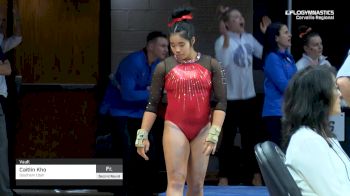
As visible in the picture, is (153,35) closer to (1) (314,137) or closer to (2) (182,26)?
(2) (182,26)

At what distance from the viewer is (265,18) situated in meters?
10.6

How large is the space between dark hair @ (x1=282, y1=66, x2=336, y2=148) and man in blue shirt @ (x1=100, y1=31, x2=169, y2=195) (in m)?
5.45

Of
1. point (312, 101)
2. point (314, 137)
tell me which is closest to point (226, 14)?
point (312, 101)

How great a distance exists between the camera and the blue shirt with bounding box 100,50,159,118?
988cm

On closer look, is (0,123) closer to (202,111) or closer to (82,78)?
(82,78)

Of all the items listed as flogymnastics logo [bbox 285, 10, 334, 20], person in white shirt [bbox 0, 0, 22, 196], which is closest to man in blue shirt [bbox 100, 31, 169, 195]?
person in white shirt [bbox 0, 0, 22, 196]

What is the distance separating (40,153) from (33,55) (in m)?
1.08

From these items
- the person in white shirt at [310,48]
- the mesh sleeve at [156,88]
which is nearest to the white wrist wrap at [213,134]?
the mesh sleeve at [156,88]

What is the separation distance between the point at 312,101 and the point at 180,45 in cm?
355

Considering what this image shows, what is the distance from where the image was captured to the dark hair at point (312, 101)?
173 inches

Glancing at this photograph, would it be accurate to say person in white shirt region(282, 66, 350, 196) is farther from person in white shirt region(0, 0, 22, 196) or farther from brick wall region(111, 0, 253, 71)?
brick wall region(111, 0, 253, 71)

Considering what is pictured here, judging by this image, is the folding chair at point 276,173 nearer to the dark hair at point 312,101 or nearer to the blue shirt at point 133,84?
the dark hair at point 312,101

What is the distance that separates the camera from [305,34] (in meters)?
10.6

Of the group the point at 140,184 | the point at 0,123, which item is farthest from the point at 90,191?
the point at 0,123
